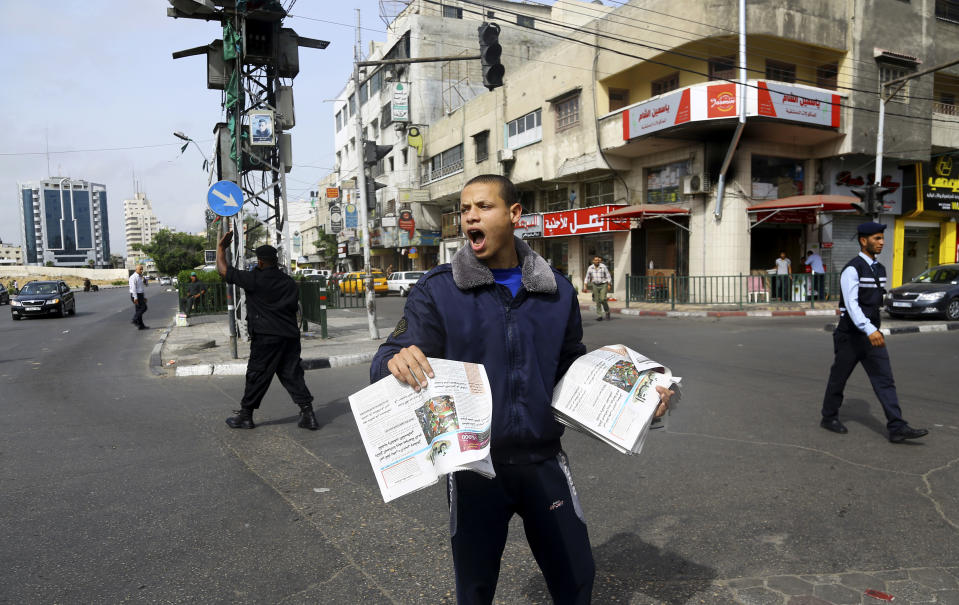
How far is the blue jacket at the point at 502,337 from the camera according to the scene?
1943mm

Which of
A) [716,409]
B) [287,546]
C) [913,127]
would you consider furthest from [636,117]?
[287,546]

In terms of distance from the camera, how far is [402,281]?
112ft

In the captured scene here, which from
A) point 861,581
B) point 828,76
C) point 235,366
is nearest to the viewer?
point 861,581

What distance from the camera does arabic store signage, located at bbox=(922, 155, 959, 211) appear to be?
25.0m

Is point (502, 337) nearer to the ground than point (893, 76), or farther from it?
nearer to the ground

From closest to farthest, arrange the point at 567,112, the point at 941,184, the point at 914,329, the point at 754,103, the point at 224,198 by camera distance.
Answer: the point at 224,198 < the point at 914,329 < the point at 754,103 < the point at 941,184 < the point at 567,112

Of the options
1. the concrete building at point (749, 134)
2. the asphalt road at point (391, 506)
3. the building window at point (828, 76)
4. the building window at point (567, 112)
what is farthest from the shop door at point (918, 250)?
the asphalt road at point (391, 506)

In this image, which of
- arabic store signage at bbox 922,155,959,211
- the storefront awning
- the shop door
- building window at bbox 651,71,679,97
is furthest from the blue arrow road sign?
the shop door

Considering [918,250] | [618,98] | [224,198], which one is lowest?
[918,250]

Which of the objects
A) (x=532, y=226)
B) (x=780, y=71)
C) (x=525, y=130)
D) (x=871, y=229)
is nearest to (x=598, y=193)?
(x=532, y=226)

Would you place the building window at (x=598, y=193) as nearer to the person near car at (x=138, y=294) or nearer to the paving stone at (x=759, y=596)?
the person near car at (x=138, y=294)

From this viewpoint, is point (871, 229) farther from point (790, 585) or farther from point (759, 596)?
point (759, 596)

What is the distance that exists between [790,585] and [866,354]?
3.20m

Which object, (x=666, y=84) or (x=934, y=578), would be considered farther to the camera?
(x=666, y=84)
